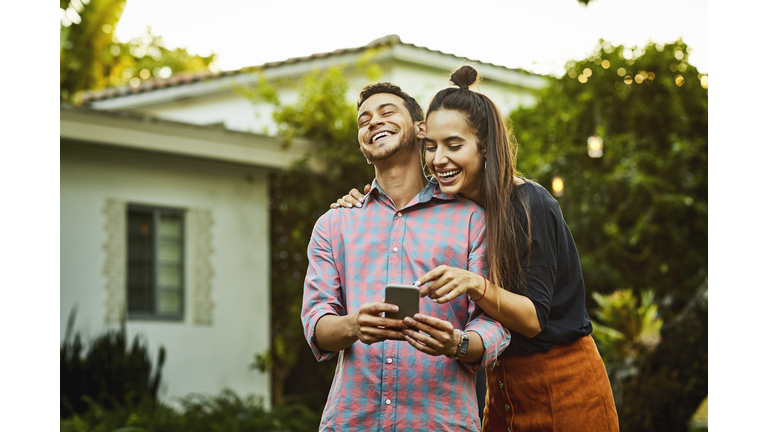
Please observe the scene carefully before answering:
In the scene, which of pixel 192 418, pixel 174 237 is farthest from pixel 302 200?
pixel 192 418

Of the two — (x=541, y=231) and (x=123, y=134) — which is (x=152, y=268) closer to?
(x=123, y=134)

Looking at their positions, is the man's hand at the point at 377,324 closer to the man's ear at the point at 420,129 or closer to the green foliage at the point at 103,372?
the man's ear at the point at 420,129

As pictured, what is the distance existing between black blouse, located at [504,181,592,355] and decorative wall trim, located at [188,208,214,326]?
771 cm

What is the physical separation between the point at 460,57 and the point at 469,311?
40.3 feet

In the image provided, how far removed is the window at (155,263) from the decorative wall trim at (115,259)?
0.78 ft

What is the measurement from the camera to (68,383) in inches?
331

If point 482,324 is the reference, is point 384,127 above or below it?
above

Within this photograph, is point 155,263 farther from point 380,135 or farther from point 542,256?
point 542,256

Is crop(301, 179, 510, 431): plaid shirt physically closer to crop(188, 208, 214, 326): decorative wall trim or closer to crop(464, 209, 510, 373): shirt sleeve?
crop(464, 209, 510, 373): shirt sleeve

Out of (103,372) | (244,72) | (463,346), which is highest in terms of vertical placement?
(244,72)

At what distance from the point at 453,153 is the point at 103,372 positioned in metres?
7.00

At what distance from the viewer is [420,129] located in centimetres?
291

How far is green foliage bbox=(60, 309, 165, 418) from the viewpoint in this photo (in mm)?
8406
